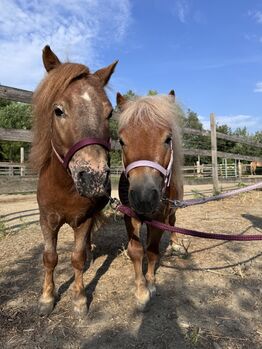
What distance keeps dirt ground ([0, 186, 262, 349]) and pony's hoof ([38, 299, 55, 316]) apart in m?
0.05

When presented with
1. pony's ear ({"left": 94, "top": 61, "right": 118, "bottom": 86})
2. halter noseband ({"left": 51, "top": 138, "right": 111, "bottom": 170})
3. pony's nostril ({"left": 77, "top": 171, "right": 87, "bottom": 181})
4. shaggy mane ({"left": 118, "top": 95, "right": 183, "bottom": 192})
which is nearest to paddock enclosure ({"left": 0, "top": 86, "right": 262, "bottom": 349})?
pony's nostril ({"left": 77, "top": 171, "right": 87, "bottom": 181})

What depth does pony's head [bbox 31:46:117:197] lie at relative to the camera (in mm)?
2193

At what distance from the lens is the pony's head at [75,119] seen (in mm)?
2193

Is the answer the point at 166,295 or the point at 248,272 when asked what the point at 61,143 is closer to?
the point at 166,295

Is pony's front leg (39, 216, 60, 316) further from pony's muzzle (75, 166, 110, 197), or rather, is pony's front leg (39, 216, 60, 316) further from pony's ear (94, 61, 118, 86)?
pony's ear (94, 61, 118, 86)

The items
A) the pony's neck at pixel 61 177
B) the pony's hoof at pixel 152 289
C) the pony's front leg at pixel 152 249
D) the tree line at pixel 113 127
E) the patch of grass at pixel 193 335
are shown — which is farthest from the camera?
the tree line at pixel 113 127

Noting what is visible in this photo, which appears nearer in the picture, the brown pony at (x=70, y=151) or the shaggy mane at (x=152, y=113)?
the brown pony at (x=70, y=151)

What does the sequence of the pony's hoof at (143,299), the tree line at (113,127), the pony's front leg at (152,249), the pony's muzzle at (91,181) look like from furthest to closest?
1. the tree line at (113,127)
2. the pony's front leg at (152,249)
3. the pony's hoof at (143,299)
4. the pony's muzzle at (91,181)

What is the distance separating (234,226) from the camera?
222 inches

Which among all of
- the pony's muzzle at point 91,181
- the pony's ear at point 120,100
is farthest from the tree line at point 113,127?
the pony's muzzle at point 91,181

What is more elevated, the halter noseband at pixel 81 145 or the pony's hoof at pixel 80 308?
the halter noseband at pixel 81 145

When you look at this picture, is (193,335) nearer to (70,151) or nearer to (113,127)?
(70,151)

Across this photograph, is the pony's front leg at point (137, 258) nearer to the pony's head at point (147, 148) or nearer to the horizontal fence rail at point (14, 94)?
the pony's head at point (147, 148)

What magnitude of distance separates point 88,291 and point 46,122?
165cm
